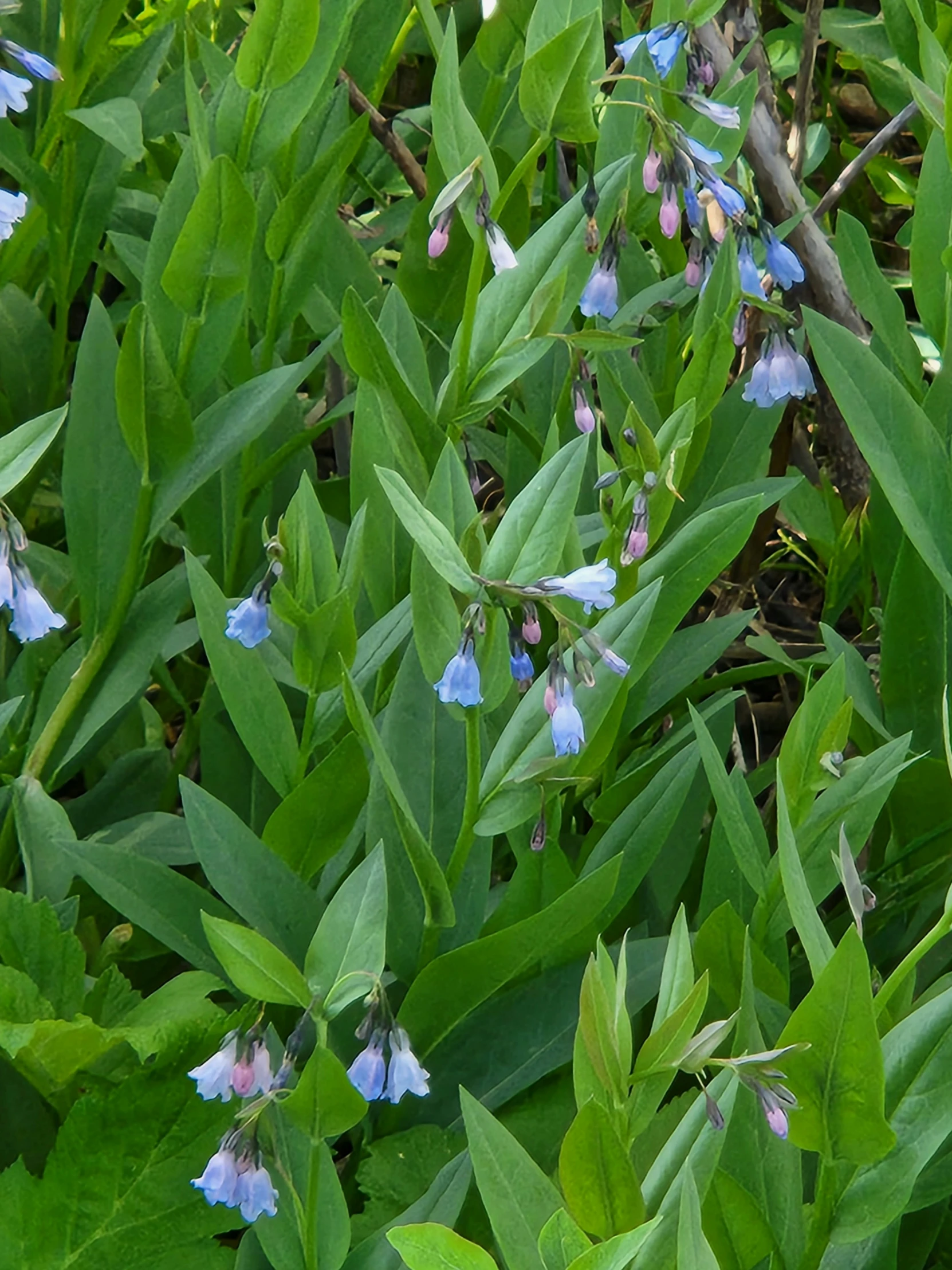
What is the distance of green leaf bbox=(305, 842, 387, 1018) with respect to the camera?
0.79m

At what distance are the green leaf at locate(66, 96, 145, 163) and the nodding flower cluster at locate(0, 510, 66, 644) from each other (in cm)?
28

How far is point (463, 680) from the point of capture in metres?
0.83

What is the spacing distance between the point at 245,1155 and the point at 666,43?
0.82m

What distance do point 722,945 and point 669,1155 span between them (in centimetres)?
24

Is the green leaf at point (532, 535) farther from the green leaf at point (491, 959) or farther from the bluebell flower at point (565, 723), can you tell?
the green leaf at point (491, 959)

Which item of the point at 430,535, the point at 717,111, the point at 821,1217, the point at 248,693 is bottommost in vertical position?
the point at 821,1217

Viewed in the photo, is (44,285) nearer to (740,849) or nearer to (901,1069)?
(740,849)

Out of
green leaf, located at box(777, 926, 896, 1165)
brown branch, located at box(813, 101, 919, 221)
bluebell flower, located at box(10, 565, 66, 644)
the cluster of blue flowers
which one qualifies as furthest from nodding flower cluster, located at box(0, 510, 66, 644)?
brown branch, located at box(813, 101, 919, 221)

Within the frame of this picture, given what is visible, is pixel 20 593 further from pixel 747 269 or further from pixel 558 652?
pixel 747 269

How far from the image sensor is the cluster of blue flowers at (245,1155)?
800mm

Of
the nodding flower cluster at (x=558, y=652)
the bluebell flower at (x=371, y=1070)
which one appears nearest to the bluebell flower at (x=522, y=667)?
the nodding flower cluster at (x=558, y=652)

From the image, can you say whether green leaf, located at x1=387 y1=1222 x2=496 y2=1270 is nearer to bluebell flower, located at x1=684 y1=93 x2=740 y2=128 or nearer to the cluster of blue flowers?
the cluster of blue flowers

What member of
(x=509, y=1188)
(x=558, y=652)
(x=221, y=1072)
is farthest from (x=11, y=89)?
(x=509, y=1188)

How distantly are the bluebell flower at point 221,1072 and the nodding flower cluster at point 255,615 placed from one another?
0.26m
